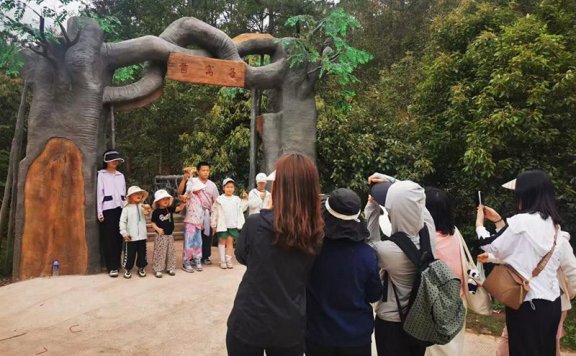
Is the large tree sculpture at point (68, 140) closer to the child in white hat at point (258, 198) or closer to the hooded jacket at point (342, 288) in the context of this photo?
the child in white hat at point (258, 198)

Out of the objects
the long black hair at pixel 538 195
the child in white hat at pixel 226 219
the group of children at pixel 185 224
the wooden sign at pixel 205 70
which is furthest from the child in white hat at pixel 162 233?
the long black hair at pixel 538 195

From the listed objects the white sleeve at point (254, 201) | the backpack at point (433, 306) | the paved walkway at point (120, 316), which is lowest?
the paved walkway at point (120, 316)

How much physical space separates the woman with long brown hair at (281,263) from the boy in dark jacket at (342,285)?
11 centimetres

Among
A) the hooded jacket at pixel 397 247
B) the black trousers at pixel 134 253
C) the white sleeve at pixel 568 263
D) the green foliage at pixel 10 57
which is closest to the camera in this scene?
the hooded jacket at pixel 397 247

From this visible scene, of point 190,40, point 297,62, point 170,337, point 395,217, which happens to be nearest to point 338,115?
point 297,62

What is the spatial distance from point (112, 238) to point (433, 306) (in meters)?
4.36

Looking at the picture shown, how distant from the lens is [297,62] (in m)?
6.12

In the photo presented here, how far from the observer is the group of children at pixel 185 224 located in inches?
201

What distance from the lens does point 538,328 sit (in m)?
2.32

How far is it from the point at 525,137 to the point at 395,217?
471 cm

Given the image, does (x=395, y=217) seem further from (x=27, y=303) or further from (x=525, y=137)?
(x=525, y=137)

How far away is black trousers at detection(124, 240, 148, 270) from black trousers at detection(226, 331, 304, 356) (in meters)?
3.63

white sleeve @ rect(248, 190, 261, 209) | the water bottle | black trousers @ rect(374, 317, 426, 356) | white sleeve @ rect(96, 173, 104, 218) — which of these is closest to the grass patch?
black trousers @ rect(374, 317, 426, 356)

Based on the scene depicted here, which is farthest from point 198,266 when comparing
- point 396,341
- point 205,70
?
point 396,341
